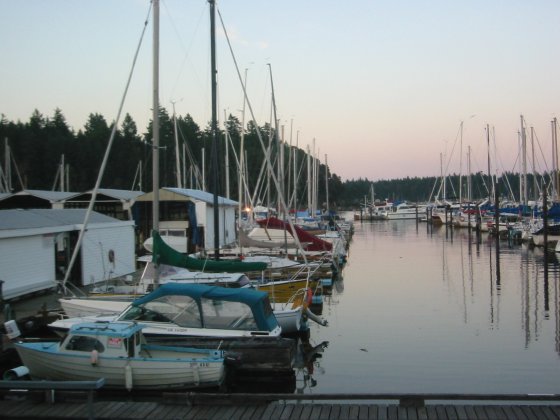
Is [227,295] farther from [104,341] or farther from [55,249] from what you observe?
[55,249]

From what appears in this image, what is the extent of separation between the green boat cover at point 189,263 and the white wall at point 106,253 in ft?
23.2

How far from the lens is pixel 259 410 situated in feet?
36.4

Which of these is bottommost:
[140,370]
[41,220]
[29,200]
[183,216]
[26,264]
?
[140,370]

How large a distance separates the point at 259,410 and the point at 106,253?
19672 millimetres

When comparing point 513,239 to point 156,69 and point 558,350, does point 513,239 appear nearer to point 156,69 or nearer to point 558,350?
point 558,350

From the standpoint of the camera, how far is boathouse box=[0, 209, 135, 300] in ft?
72.6

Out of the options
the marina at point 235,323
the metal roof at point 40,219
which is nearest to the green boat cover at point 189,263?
the marina at point 235,323

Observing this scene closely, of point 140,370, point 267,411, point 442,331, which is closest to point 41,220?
point 140,370

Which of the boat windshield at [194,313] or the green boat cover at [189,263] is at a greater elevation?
the green boat cover at [189,263]

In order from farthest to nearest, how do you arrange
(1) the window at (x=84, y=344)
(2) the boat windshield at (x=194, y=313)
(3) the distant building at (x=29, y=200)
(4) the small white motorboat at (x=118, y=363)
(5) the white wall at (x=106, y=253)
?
(3) the distant building at (x=29, y=200)
(5) the white wall at (x=106, y=253)
(2) the boat windshield at (x=194, y=313)
(1) the window at (x=84, y=344)
(4) the small white motorboat at (x=118, y=363)

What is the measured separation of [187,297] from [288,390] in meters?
3.72

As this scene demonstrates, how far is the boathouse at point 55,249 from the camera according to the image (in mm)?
22141

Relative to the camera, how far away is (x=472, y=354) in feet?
61.4

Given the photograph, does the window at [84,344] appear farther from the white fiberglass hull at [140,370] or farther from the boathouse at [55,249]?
the boathouse at [55,249]
